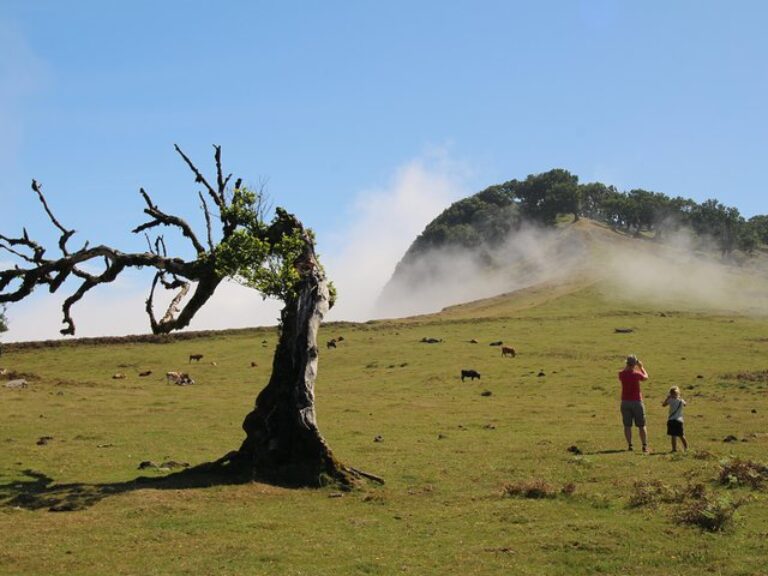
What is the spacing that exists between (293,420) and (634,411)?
1237 cm

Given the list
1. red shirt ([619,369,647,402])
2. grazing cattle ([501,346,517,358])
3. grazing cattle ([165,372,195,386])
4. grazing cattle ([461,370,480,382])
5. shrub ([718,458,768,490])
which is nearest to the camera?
shrub ([718,458,768,490])

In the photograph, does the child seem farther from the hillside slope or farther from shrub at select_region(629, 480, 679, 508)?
the hillside slope

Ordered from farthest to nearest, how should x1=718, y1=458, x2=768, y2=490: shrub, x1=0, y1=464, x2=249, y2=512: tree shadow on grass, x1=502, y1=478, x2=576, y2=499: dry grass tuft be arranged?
x1=718, y1=458, x2=768, y2=490: shrub
x1=502, y1=478, x2=576, y2=499: dry grass tuft
x1=0, y1=464, x2=249, y2=512: tree shadow on grass

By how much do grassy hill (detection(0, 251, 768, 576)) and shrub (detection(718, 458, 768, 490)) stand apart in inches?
6.8

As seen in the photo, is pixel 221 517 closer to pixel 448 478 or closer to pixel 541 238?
pixel 448 478

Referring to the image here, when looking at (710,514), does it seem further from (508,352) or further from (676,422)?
(508,352)

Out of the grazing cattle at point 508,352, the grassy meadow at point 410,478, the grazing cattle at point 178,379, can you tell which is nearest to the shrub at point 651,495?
the grassy meadow at point 410,478

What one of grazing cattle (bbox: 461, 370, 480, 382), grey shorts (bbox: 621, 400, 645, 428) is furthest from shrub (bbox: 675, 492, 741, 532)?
grazing cattle (bbox: 461, 370, 480, 382)

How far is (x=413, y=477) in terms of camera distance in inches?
907

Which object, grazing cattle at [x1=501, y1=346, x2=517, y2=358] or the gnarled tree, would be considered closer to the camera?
the gnarled tree

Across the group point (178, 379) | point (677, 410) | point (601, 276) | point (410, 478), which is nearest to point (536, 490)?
point (410, 478)

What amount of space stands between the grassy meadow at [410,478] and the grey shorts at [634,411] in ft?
3.97

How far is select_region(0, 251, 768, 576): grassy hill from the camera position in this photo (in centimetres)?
1474

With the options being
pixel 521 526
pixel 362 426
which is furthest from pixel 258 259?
pixel 362 426
